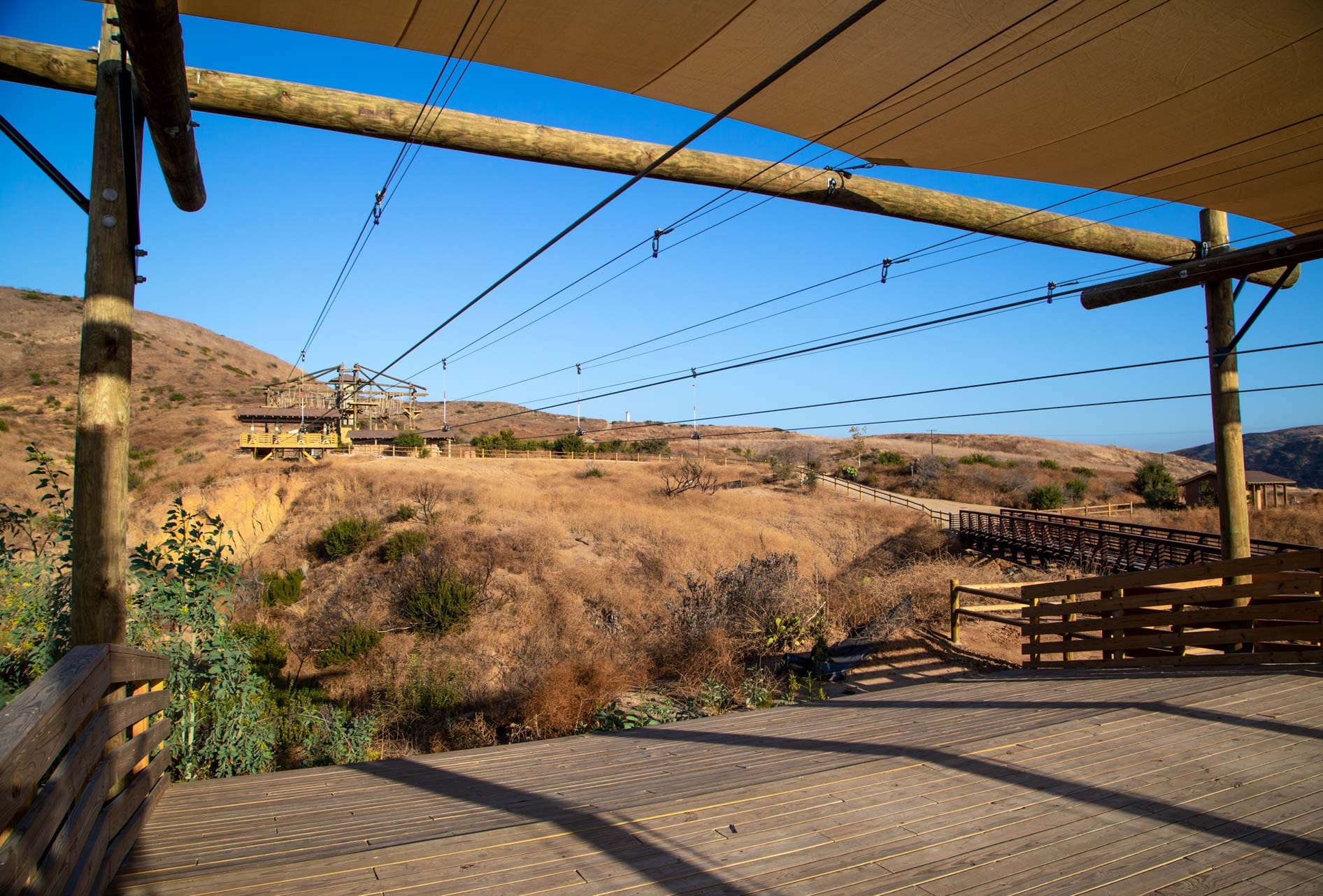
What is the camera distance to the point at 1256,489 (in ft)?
120

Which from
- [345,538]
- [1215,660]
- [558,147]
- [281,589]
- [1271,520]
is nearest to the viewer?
[558,147]

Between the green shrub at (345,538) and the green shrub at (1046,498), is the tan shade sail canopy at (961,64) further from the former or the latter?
the green shrub at (1046,498)

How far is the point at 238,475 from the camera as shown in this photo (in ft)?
104

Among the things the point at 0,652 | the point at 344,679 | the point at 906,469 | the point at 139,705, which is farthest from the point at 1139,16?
the point at 906,469

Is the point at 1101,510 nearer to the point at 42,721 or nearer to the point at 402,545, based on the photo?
the point at 402,545

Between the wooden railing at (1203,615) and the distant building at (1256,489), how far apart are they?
31591mm

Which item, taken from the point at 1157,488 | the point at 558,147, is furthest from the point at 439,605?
the point at 1157,488

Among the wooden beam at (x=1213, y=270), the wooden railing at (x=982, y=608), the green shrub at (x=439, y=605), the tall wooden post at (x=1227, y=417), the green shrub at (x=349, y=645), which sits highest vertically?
the wooden beam at (x=1213, y=270)

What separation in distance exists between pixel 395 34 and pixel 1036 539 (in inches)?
947

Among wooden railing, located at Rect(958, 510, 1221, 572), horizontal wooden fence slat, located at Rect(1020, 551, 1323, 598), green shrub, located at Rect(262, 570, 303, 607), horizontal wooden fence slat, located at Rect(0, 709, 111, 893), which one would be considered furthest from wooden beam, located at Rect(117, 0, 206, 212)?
wooden railing, located at Rect(958, 510, 1221, 572)

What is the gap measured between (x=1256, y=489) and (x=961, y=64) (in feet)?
135

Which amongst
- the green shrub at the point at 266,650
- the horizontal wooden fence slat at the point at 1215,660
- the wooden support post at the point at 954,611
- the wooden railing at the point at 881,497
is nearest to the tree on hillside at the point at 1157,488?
the wooden railing at the point at 881,497

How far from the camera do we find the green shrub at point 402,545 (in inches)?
885

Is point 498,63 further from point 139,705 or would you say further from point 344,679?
point 344,679
